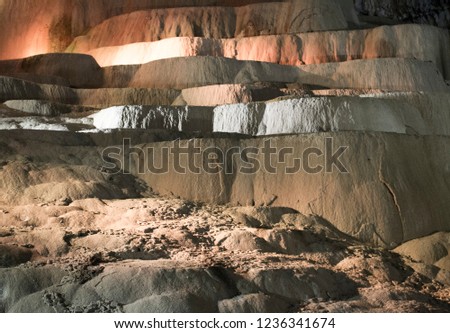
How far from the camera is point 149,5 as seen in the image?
43.5 ft

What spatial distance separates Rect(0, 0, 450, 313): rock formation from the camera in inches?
179

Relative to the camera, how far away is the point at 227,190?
21.0ft

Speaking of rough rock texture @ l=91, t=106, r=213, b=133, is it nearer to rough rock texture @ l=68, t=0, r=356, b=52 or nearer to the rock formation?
the rock formation

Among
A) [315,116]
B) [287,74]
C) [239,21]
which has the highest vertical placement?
[239,21]

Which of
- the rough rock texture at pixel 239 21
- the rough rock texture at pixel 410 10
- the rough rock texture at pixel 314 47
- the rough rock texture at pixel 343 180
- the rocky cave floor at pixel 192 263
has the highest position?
the rough rock texture at pixel 410 10

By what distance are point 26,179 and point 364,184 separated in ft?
8.75

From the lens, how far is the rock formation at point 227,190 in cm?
455

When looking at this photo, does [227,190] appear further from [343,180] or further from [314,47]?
[314,47]

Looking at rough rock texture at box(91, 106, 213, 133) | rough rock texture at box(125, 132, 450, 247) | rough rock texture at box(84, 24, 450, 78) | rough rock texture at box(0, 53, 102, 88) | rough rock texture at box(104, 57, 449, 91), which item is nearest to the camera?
rough rock texture at box(125, 132, 450, 247)

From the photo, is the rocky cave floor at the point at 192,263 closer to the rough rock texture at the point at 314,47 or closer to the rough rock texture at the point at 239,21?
the rough rock texture at the point at 314,47

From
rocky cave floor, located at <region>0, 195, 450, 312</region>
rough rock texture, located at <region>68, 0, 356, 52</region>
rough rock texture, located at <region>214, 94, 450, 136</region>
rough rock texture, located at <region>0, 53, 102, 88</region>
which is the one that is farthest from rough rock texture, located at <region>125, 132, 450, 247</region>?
rough rock texture, located at <region>68, 0, 356, 52</region>

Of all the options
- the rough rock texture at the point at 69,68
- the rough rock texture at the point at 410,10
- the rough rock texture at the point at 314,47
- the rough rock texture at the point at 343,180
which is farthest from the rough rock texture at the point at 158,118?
the rough rock texture at the point at 410,10

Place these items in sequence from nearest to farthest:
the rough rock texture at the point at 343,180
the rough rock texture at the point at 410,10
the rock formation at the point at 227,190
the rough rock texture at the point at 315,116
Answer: the rock formation at the point at 227,190
the rough rock texture at the point at 343,180
the rough rock texture at the point at 315,116
the rough rock texture at the point at 410,10

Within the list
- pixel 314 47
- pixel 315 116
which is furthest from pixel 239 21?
pixel 315 116
